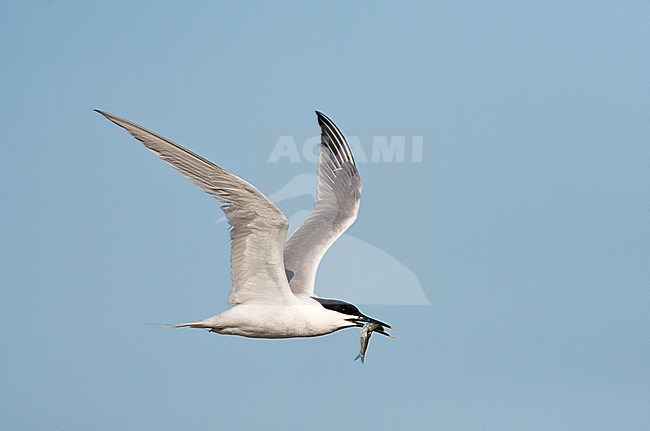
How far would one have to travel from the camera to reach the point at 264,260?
283 inches

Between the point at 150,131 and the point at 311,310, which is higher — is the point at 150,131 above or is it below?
above

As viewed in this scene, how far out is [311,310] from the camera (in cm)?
734

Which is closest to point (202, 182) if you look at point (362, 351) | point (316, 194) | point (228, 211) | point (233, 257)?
point (228, 211)

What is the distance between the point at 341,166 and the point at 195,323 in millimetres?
2312

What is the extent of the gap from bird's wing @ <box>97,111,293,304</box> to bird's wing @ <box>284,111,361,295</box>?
1.76 ft

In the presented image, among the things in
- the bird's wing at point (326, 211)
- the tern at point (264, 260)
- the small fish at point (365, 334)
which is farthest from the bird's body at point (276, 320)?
the bird's wing at point (326, 211)

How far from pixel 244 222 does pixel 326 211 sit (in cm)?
190

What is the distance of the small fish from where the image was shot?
7660mm

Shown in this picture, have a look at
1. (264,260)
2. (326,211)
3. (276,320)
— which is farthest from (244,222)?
(326,211)

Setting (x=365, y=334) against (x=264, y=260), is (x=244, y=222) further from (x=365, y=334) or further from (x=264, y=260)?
(x=365, y=334)

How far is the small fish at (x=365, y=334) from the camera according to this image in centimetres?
766

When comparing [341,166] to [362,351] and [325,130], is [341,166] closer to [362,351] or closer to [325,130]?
[325,130]

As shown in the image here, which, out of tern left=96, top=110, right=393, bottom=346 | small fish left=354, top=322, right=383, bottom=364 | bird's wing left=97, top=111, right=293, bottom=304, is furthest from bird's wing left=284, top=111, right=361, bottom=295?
bird's wing left=97, top=111, right=293, bottom=304

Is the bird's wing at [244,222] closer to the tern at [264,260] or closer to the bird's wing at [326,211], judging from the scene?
the tern at [264,260]
